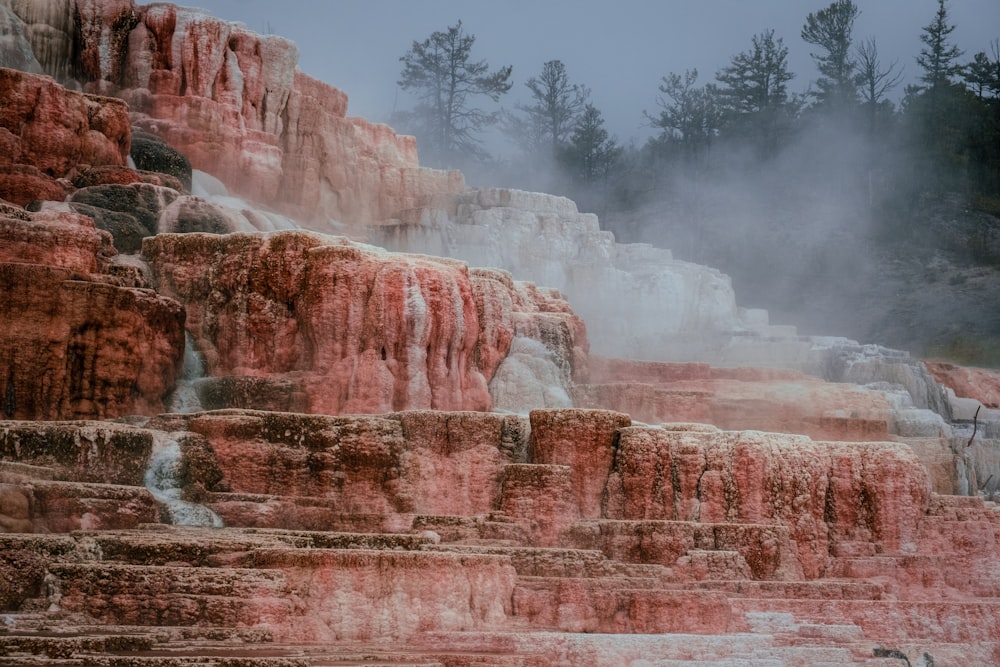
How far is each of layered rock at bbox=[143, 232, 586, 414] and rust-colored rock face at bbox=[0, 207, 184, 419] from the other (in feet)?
5.14

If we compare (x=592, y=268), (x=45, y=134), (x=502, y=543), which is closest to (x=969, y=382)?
(x=592, y=268)

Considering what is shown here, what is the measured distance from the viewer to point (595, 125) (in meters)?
54.1

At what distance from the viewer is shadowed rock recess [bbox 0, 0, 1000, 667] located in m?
11.3

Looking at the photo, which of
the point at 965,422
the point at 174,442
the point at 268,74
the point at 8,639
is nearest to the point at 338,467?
the point at 174,442

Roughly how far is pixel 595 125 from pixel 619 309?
59.1ft

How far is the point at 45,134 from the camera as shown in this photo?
2527 centimetres

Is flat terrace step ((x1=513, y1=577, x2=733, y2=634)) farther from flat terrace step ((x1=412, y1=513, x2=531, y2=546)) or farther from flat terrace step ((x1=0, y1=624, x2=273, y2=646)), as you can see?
flat terrace step ((x1=0, y1=624, x2=273, y2=646))

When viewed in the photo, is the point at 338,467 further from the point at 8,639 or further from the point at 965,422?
the point at 965,422

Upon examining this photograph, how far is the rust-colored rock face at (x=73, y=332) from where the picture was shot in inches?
688

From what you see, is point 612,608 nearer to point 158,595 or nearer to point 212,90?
point 158,595

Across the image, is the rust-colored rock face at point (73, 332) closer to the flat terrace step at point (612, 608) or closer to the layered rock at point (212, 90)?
the flat terrace step at point (612, 608)

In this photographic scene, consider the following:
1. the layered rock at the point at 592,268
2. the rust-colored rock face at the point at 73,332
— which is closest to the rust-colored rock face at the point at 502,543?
the rust-colored rock face at the point at 73,332

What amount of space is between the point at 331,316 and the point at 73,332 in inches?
153

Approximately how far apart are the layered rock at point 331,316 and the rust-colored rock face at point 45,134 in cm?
350
